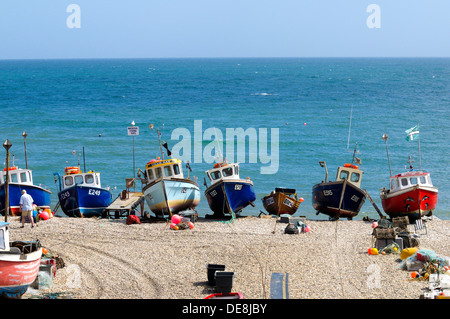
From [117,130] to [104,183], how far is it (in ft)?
75.0

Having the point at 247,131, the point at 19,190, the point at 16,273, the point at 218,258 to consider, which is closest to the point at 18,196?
the point at 19,190

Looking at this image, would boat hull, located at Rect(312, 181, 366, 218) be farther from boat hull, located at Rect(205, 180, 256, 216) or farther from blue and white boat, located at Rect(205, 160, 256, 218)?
boat hull, located at Rect(205, 180, 256, 216)

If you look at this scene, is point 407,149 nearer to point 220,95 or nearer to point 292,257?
point 292,257

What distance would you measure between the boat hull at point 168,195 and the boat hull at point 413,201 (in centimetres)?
975

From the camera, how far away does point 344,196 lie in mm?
32406

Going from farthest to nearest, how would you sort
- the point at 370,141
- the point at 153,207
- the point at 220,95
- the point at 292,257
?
the point at 220,95, the point at 370,141, the point at 153,207, the point at 292,257

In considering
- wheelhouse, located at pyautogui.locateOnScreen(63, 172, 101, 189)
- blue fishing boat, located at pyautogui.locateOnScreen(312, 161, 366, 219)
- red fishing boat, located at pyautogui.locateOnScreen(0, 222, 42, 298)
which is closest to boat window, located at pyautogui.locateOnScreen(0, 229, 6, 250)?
red fishing boat, located at pyautogui.locateOnScreen(0, 222, 42, 298)

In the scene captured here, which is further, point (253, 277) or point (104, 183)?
point (104, 183)

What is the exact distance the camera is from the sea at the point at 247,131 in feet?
152

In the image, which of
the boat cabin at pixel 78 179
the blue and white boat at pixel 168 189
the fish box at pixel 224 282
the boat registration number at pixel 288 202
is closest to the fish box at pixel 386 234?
the fish box at pixel 224 282

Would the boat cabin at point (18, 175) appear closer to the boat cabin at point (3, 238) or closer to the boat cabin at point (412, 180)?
the boat cabin at point (3, 238)
